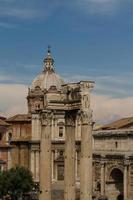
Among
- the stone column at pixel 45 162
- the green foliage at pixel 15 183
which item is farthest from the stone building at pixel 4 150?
the stone column at pixel 45 162

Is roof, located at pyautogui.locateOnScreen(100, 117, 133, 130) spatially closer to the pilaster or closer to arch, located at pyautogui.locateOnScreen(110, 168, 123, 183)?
arch, located at pyautogui.locateOnScreen(110, 168, 123, 183)

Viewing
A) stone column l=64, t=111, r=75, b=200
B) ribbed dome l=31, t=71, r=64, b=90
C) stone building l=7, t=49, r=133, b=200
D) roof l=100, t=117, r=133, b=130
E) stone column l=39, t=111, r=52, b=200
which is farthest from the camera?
ribbed dome l=31, t=71, r=64, b=90

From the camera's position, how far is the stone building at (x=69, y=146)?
3209 cm

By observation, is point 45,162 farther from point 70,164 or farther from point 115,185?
point 115,185

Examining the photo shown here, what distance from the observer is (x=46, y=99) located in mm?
34625

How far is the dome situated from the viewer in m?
78.3

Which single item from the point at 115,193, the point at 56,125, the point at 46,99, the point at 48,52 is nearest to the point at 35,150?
the point at 56,125

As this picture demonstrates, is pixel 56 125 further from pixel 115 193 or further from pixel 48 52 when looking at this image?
pixel 48 52

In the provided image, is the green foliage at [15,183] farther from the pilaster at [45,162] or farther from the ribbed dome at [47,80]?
the ribbed dome at [47,80]

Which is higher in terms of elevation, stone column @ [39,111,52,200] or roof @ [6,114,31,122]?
roof @ [6,114,31,122]

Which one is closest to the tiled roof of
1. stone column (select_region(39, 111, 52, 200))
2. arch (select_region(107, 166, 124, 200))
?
arch (select_region(107, 166, 124, 200))

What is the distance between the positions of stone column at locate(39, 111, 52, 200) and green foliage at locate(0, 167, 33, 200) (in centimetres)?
1895

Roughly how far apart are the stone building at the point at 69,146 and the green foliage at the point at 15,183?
372cm

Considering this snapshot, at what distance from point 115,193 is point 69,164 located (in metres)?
26.9
